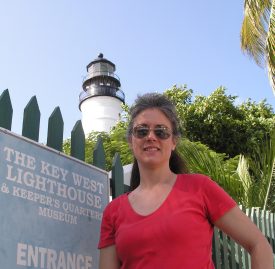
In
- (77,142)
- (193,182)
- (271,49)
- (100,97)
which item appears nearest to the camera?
(193,182)

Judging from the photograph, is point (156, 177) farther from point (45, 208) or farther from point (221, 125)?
point (221, 125)

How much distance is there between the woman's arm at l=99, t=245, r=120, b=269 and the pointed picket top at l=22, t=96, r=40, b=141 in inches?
23.8

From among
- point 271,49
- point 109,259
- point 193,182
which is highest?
point 271,49

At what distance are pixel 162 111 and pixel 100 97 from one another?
30.6 metres

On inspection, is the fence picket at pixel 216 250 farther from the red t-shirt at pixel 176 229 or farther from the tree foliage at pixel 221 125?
the tree foliage at pixel 221 125

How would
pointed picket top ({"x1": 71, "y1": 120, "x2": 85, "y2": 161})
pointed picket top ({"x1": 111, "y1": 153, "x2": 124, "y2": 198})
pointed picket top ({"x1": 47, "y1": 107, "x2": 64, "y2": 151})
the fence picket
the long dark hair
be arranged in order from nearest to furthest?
the long dark hair, pointed picket top ({"x1": 47, "y1": 107, "x2": 64, "y2": 151}), pointed picket top ({"x1": 71, "y1": 120, "x2": 85, "y2": 161}), pointed picket top ({"x1": 111, "y1": 153, "x2": 124, "y2": 198}), the fence picket

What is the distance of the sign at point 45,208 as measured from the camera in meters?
1.62

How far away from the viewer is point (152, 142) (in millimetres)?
1713

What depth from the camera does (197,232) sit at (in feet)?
4.96

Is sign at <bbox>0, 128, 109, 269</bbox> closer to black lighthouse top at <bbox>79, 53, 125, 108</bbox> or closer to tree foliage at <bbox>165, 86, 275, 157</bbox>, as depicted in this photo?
tree foliage at <bbox>165, 86, 275, 157</bbox>

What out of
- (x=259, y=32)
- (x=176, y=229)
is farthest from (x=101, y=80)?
(x=176, y=229)

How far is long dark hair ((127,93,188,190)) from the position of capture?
72.1 inches

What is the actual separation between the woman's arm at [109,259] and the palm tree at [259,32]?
19.3 feet

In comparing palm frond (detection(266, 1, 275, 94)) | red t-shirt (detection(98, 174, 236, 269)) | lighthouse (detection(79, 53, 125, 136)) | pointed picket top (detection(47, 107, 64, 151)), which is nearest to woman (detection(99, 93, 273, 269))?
red t-shirt (detection(98, 174, 236, 269))
